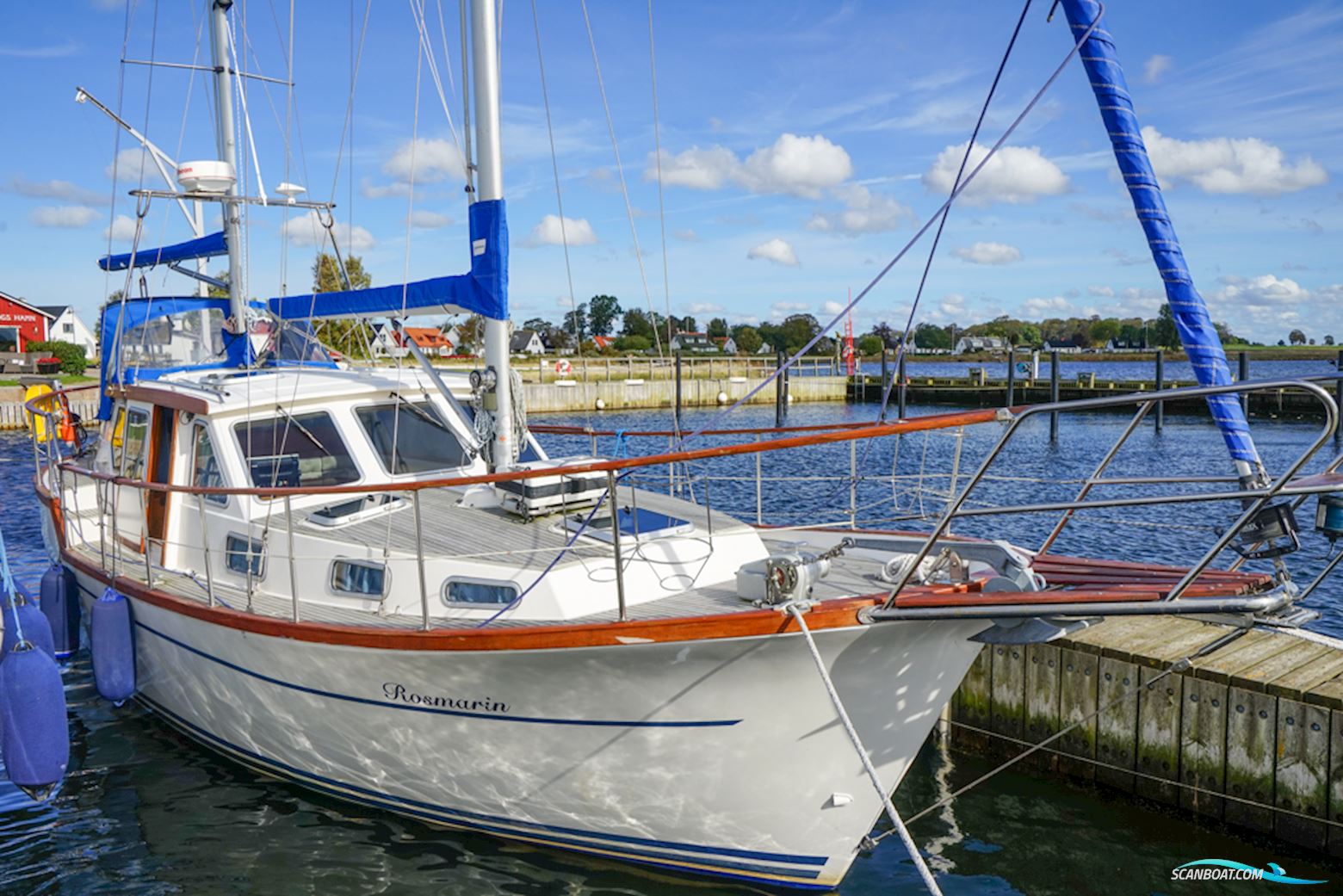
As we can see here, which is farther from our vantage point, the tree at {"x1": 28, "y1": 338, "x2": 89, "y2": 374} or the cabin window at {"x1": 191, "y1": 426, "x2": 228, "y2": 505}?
the tree at {"x1": 28, "y1": 338, "x2": 89, "y2": 374}

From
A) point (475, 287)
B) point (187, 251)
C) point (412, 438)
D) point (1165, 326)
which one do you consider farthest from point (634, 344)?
point (475, 287)

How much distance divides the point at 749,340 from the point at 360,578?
387ft

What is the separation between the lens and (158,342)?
10719 mm

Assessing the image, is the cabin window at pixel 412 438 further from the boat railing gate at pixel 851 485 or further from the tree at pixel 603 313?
the tree at pixel 603 313

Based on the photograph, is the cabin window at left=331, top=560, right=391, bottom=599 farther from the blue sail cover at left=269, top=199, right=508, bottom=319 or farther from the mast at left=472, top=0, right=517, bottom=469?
the blue sail cover at left=269, top=199, right=508, bottom=319

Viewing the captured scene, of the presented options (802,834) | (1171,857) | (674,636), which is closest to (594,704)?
(674,636)

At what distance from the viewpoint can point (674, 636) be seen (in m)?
5.46

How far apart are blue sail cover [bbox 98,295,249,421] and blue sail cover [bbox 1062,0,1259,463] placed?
837cm

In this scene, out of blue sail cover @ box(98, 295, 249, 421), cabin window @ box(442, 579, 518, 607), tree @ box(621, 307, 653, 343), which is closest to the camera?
cabin window @ box(442, 579, 518, 607)

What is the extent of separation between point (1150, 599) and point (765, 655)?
6.41 ft

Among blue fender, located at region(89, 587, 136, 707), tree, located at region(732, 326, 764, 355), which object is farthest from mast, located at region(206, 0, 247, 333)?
tree, located at region(732, 326, 764, 355)

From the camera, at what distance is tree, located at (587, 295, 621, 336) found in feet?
421

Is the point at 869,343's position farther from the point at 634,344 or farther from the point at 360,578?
the point at 360,578

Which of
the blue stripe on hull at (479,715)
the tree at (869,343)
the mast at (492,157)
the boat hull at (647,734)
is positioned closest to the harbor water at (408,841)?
the boat hull at (647,734)
